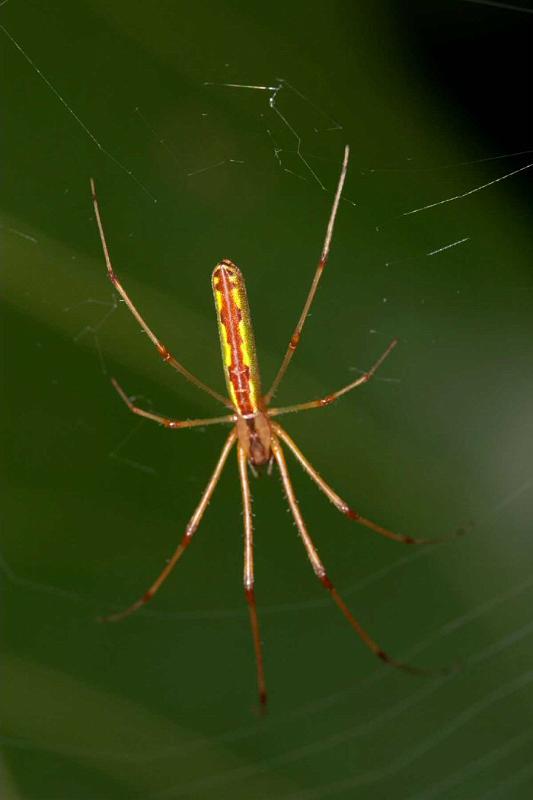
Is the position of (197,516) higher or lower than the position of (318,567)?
higher

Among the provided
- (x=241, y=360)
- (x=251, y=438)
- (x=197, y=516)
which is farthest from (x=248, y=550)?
(x=241, y=360)

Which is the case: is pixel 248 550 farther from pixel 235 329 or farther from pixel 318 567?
pixel 235 329

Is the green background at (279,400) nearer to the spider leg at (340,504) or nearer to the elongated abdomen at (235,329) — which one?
the spider leg at (340,504)

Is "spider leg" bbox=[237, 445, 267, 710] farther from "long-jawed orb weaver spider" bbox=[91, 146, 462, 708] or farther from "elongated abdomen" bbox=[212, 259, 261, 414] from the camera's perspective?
"elongated abdomen" bbox=[212, 259, 261, 414]

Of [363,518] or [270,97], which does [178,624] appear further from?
[270,97]

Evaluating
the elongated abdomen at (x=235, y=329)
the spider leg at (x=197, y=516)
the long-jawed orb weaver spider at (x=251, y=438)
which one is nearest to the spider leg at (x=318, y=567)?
the long-jawed orb weaver spider at (x=251, y=438)
